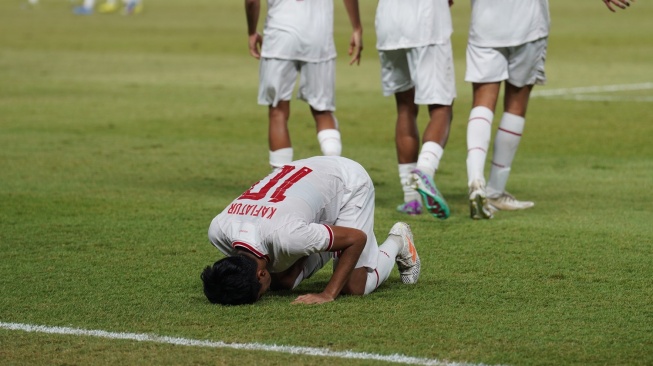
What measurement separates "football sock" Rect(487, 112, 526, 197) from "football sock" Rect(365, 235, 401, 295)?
2.57m

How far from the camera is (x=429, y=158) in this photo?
27.1 ft

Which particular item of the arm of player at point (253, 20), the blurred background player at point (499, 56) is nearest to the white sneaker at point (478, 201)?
the blurred background player at point (499, 56)

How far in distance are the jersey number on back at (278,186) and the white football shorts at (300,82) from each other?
279 cm

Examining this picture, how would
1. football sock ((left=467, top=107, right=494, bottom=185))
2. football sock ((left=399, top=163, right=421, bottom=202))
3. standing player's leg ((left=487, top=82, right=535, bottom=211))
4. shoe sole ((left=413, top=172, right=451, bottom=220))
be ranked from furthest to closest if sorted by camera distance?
standing player's leg ((left=487, top=82, right=535, bottom=211)), football sock ((left=399, top=163, right=421, bottom=202)), football sock ((left=467, top=107, right=494, bottom=185)), shoe sole ((left=413, top=172, right=451, bottom=220))

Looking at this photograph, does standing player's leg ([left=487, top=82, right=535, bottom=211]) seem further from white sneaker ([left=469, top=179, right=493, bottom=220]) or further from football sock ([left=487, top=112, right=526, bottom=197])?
white sneaker ([left=469, top=179, right=493, bottom=220])

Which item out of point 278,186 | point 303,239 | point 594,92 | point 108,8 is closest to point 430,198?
point 278,186

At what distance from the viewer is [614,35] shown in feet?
97.2

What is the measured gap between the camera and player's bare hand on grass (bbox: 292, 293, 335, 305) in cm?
573

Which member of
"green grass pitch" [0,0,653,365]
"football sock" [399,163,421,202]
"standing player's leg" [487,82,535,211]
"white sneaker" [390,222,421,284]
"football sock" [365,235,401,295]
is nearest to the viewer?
"green grass pitch" [0,0,653,365]

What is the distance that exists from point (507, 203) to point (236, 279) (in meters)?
3.51

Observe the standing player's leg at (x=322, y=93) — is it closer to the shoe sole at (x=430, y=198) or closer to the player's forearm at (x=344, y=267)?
the shoe sole at (x=430, y=198)

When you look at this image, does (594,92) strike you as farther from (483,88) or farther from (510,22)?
(510,22)

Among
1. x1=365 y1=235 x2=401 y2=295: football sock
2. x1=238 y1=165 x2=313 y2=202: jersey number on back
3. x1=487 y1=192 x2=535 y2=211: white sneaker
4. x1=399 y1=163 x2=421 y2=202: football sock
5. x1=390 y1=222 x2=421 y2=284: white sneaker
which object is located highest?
x1=238 y1=165 x2=313 y2=202: jersey number on back

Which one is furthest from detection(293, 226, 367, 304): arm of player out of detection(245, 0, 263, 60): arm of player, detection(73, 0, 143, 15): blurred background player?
detection(73, 0, 143, 15): blurred background player
